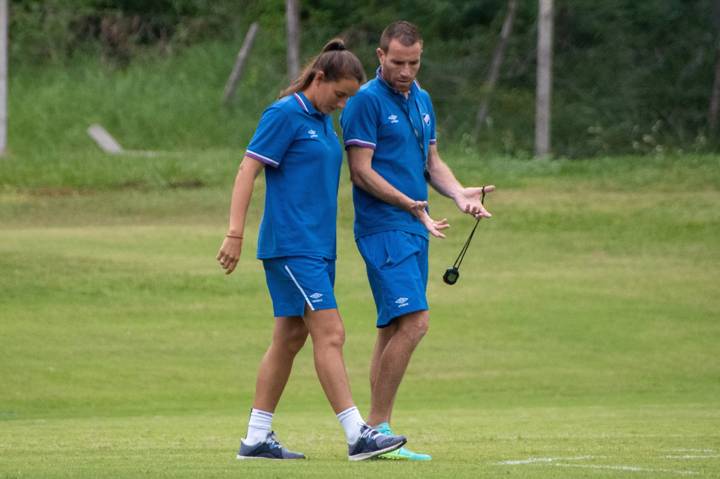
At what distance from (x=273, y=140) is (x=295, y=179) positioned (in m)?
0.22

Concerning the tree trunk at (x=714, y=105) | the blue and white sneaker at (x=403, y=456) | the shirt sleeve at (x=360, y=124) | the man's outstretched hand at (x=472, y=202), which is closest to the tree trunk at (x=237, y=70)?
the tree trunk at (x=714, y=105)

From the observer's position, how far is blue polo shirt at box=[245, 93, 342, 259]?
310 inches

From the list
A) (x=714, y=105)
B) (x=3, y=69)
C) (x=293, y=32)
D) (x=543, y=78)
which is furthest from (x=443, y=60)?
(x=3, y=69)

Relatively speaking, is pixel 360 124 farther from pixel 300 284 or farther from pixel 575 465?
pixel 575 465

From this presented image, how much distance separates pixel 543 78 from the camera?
3070cm

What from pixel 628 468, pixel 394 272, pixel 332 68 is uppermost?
pixel 332 68

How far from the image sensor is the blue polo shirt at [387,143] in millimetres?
8305

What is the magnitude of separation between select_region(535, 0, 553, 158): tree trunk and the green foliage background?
154cm

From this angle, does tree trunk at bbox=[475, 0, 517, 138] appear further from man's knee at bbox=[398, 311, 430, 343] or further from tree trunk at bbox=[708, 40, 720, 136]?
man's knee at bbox=[398, 311, 430, 343]

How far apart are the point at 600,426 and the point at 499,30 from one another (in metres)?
27.5

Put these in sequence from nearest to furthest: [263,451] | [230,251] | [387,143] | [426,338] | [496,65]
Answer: [230,251], [263,451], [387,143], [426,338], [496,65]

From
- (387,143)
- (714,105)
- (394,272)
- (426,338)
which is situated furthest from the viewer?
(714,105)

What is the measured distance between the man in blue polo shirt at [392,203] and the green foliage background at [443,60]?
2341 cm

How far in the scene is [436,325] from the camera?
1811 centimetres
